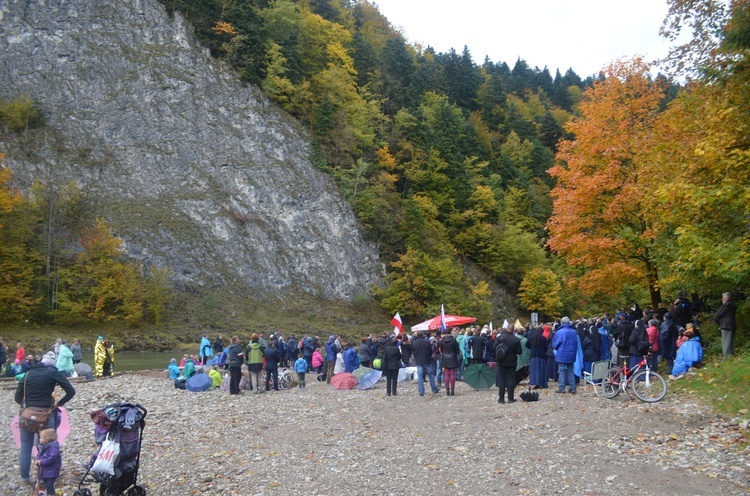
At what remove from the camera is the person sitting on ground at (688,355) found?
14.2 meters

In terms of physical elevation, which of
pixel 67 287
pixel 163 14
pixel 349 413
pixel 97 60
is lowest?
pixel 349 413

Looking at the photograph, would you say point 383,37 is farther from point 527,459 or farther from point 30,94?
point 527,459

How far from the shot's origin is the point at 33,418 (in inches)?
308

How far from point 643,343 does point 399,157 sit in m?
49.5

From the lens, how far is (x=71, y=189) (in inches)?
1677

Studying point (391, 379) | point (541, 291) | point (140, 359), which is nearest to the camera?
point (391, 379)

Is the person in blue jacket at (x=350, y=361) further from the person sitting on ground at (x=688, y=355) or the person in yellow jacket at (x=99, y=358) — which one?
the person sitting on ground at (x=688, y=355)

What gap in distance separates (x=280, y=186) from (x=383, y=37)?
54.1 m

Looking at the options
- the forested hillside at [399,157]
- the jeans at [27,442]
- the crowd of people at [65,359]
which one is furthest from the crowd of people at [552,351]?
the forested hillside at [399,157]

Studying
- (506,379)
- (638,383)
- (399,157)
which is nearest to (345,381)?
(506,379)

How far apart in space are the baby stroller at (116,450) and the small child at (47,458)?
2.21 feet

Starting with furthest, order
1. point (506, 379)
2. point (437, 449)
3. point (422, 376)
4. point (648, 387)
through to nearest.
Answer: point (422, 376), point (506, 379), point (648, 387), point (437, 449)

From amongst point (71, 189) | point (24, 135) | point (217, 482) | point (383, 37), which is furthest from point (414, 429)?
point (383, 37)

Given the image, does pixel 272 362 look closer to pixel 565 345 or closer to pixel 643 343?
pixel 565 345
